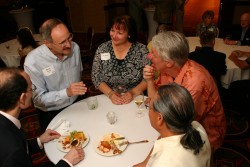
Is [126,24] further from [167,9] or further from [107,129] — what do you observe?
[167,9]

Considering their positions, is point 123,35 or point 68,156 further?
point 123,35

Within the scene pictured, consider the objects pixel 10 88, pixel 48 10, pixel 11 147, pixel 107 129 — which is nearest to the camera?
pixel 11 147

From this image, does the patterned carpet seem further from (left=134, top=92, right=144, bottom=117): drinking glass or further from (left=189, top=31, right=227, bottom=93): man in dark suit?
(left=134, top=92, right=144, bottom=117): drinking glass

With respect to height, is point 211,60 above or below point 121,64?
below

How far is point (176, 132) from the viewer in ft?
4.40

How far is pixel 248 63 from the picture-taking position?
11.1ft

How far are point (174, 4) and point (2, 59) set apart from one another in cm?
435

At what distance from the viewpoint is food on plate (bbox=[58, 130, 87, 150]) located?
1.89m

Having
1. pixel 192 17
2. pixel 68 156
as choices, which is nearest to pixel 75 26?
pixel 192 17

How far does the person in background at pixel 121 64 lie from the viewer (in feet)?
8.83

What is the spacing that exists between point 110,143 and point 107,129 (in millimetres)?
230

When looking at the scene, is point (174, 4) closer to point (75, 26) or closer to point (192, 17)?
point (192, 17)

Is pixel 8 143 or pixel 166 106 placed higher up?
pixel 166 106

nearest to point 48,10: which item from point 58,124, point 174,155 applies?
point 58,124
